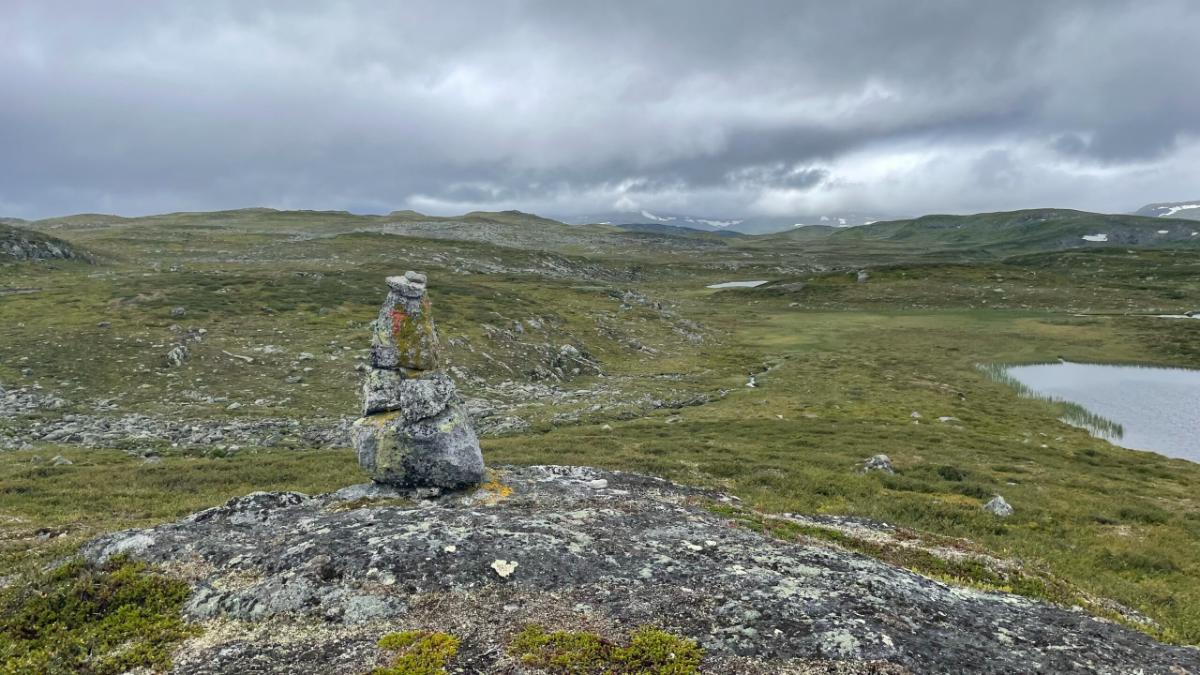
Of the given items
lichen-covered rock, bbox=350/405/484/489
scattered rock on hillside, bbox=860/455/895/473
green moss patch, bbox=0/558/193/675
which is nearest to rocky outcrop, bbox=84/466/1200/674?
green moss patch, bbox=0/558/193/675

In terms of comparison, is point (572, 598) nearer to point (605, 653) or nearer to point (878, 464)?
point (605, 653)

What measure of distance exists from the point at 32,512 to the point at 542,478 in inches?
647

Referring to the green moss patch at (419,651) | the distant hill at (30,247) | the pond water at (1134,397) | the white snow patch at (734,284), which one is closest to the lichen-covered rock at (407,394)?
the green moss patch at (419,651)

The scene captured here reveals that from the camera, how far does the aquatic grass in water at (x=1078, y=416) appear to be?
3756 cm

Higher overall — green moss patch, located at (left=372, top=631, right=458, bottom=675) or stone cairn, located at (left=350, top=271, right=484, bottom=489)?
stone cairn, located at (left=350, top=271, right=484, bottom=489)

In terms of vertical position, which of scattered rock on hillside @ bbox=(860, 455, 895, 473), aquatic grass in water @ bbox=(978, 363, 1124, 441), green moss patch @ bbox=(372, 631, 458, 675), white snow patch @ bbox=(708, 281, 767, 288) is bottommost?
aquatic grass in water @ bbox=(978, 363, 1124, 441)

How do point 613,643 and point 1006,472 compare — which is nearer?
point 613,643

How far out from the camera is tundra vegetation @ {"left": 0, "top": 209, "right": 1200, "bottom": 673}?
49.2ft

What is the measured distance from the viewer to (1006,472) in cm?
2770

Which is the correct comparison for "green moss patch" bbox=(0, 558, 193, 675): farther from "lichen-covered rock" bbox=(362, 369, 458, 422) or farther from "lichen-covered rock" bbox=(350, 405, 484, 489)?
"lichen-covered rock" bbox=(362, 369, 458, 422)

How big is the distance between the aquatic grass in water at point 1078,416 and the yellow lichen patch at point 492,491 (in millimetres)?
39797

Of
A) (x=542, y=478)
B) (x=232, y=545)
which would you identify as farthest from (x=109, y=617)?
(x=542, y=478)

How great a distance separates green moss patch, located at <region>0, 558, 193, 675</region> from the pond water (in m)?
45.9

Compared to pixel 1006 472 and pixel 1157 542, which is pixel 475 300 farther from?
pixel 1157 542
